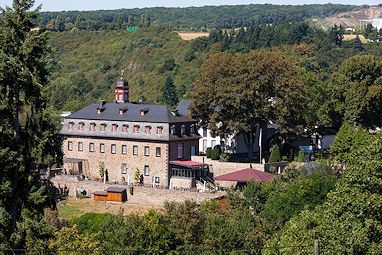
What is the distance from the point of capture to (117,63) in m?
140

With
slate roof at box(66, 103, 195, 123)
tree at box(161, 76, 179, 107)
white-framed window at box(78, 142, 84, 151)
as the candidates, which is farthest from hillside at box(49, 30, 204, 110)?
white-framed window at box(78, 142, 84, 151)

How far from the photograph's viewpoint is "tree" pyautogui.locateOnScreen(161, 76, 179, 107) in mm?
109500

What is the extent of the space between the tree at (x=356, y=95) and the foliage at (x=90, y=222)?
26667mm

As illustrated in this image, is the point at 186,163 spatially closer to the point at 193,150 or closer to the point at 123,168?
the point at 193,150

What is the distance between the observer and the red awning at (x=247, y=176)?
180 feet

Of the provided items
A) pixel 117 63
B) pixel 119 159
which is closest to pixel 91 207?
pixel 119 159

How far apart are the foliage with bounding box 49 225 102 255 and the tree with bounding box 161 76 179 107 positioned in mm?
71221

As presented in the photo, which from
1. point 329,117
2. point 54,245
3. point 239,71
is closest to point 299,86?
point 239,71

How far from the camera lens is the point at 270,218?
4550cm

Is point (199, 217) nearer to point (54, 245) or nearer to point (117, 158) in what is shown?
point (54, 245)

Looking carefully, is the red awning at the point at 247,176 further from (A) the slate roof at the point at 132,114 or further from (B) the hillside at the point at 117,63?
(B) the hillside at the point at 117,63

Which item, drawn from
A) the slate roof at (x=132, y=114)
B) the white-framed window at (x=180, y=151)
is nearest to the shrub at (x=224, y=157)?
the white-framed window at (x=180, y=151)

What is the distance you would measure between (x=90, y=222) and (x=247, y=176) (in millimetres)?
12004

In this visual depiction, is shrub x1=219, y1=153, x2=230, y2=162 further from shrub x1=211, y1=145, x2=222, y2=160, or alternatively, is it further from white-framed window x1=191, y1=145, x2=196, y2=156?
white-framed window x1=191, y1=145, x2=196, y2=156
